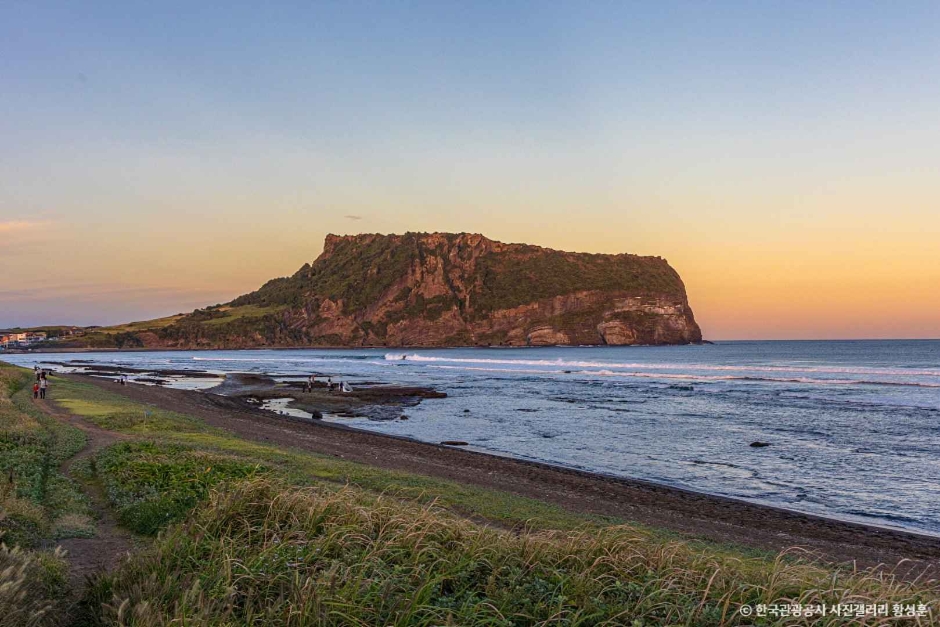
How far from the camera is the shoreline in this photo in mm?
12453

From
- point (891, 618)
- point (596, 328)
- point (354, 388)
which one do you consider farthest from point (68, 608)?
point (596, 328)

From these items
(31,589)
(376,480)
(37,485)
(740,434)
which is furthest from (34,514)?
(740,434)

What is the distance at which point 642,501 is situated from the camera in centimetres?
1600

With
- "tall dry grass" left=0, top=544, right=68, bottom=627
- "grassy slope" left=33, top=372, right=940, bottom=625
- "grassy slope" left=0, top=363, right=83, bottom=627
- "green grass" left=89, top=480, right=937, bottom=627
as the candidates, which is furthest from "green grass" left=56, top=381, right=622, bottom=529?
"tall dry grass" left=0, top=544, right=68, bottom=627

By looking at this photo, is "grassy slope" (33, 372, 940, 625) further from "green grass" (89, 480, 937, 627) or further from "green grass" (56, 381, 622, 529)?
"green grass" (56, 381, 622, 529)

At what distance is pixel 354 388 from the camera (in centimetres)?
5481

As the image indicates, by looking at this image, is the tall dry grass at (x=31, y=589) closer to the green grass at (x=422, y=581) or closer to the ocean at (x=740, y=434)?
the green grass at (x=422, y=581)

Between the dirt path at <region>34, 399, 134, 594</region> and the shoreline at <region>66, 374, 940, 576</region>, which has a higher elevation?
the dirt path at <region>34, 399, 134, 594</region>

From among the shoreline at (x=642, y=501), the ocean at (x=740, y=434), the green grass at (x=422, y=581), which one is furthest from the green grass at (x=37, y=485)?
the ocean at (x=740, y=434)

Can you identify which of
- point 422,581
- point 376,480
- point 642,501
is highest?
point 422,581

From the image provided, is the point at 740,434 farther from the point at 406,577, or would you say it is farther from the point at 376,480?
the point at 406,577

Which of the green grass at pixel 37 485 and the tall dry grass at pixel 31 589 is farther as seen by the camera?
the green grass at pixel 37 485

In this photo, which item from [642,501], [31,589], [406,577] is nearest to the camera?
[406,577]

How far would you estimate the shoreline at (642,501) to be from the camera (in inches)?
490
